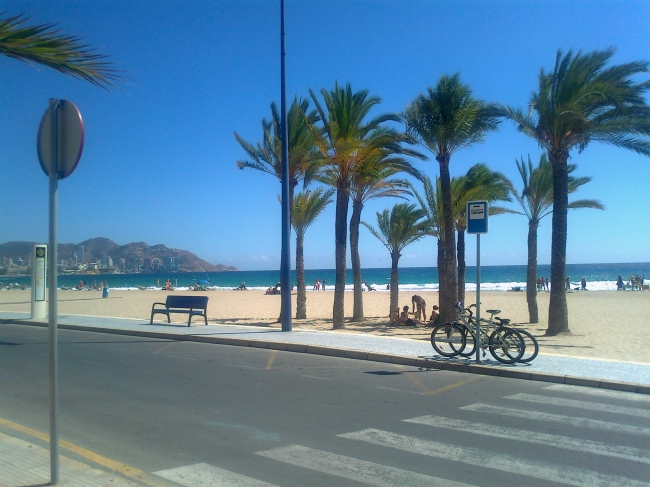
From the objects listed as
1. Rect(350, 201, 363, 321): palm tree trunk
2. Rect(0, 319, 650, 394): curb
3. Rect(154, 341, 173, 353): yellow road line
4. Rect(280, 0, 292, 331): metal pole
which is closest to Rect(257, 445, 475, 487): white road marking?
Rect(0, 319, 650, 394): curb

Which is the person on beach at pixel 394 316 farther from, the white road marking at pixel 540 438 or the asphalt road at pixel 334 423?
the white road marking at pixel 540 438

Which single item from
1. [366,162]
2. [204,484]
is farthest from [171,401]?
[366,162]

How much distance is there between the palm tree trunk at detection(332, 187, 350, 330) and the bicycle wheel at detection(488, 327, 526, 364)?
8.99m

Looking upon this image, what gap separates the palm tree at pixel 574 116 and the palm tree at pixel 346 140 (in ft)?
13.4

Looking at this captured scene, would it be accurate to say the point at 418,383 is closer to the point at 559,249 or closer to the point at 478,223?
the point at 478,223

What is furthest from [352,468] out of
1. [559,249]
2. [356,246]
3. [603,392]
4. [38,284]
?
[38,284]

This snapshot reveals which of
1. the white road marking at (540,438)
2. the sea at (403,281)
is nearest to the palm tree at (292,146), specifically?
the white road marking at (540,438)

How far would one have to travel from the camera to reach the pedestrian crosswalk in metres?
5.48

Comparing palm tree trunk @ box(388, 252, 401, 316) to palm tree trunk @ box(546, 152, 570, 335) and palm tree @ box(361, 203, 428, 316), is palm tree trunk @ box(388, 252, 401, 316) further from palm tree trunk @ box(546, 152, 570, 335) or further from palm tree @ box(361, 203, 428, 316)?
palm tree trunk @ box(546, 152, 570, 335)

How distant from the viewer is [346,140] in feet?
64.3

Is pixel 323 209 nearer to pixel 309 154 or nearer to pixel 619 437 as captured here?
pixel 309 154

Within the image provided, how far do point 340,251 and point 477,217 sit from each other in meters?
9.74

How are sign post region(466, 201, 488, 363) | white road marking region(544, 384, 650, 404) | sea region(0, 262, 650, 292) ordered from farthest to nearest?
sea region(0, 262, 650, 292), sign post region(466, 201, 488, 363), white road marking region(544, 384, 650, 404)

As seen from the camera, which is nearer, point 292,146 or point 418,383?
point 418,383
